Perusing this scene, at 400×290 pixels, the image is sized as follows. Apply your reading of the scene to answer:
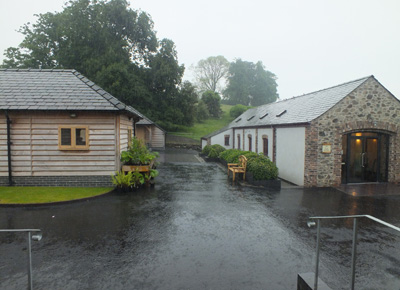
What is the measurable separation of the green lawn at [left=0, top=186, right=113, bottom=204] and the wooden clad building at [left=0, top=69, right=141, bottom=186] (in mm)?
497

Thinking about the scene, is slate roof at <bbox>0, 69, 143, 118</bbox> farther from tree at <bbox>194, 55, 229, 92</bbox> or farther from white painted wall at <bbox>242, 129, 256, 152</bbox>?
tree at <bbox>194, 55, 229, 92</bbox>

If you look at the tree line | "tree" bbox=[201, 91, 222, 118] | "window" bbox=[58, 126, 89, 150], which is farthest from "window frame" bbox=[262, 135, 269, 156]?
"tree" bbox=[201, 91, 222, 118]

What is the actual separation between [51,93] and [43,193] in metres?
4.71

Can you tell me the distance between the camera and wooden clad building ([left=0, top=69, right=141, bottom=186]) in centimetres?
1110

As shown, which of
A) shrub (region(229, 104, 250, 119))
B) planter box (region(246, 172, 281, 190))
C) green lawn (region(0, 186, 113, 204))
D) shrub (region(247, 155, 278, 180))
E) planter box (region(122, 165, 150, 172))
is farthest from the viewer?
shrub (region(229, 104, 250, 119))

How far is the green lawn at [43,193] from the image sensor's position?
9149 millimetres

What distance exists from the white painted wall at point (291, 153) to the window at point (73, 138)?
1018 centimetres

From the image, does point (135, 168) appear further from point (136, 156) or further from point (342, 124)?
point (342, 124)

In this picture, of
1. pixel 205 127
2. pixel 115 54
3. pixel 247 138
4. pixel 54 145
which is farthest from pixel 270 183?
A: pixel 205 127

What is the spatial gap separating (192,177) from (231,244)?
30.0 ft

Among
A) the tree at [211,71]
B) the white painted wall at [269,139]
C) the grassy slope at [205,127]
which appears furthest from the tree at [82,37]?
the tree at [211,71]

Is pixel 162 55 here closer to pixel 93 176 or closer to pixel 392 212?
pixel 93 176

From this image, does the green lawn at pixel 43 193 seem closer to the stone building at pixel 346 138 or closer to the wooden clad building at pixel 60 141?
the wooden clad building at pixel 60 141

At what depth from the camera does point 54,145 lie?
1128 centimetres
